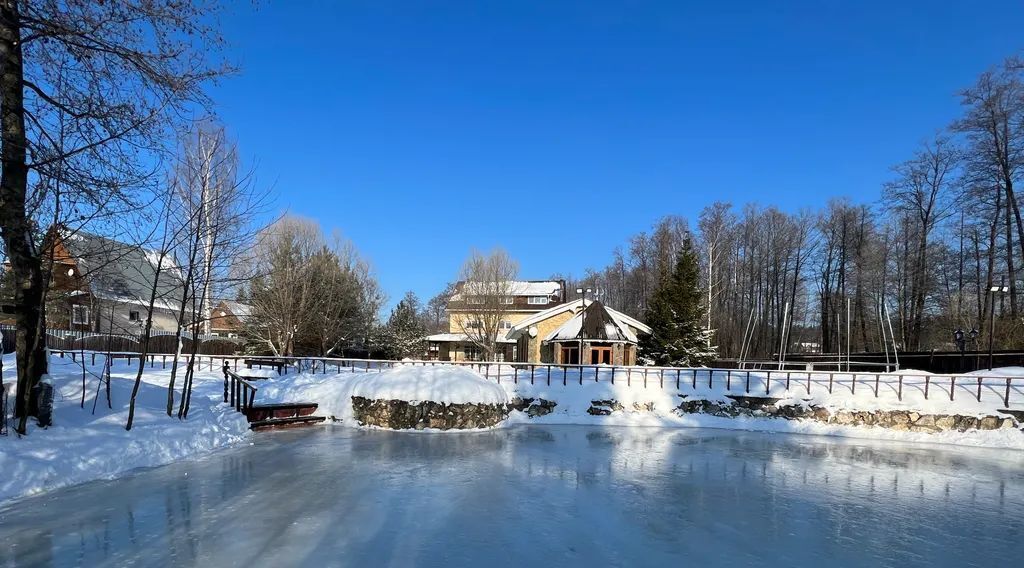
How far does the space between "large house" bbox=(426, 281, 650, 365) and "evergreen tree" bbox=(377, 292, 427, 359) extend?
3.21 m

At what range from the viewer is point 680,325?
31.6 m

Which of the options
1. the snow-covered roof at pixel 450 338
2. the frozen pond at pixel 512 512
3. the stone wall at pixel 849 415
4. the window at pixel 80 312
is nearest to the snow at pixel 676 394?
the stone wall at pixel 849 415

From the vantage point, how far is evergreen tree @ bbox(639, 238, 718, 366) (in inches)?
1228

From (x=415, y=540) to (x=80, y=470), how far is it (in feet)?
16.7

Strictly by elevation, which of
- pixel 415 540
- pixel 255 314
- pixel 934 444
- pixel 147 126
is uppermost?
pixel 147 126

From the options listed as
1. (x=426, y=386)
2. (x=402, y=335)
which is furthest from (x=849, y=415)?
(x=402, y=335)

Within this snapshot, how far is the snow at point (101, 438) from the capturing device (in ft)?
22.9

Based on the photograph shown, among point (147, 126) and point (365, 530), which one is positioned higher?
point (147, 126)

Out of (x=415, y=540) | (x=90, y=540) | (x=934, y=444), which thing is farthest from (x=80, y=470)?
(x=934, y=444)

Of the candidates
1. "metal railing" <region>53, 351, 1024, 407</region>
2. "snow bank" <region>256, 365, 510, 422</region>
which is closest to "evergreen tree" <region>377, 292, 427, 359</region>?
"metal railing" <region>53, 351, 1024, 407</region>

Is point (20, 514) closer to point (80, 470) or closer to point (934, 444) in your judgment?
point (80, 470)

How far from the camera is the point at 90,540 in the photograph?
17.7 ft

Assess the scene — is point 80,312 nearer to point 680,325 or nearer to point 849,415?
point 849,415

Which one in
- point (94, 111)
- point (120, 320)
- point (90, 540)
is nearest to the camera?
point (90, 540)
